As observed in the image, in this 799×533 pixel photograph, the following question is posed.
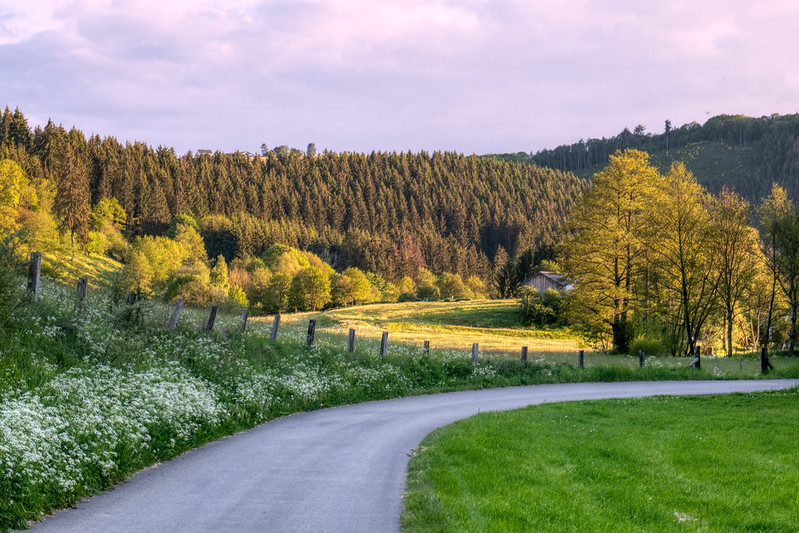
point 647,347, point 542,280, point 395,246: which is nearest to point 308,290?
point 542,280

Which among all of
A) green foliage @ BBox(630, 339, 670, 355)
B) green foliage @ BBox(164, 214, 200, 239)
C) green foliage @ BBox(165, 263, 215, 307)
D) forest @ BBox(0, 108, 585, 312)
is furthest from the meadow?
green foliage @ BBox(164, 214, 200, 239)

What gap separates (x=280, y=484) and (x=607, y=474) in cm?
513

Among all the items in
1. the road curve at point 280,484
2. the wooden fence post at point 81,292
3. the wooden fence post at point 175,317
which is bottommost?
the road curve at point 280,484

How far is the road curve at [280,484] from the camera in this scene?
26.0 ft

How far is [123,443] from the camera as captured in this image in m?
10.6

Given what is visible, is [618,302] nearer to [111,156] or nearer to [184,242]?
[184,242]

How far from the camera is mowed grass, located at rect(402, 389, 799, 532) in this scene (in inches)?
315

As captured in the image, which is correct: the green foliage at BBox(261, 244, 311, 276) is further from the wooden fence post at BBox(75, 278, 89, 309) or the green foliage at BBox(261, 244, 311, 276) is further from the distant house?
the wooden fence post at BBox(75, 278, 89, 309)

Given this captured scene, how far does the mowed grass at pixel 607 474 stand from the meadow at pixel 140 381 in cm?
457

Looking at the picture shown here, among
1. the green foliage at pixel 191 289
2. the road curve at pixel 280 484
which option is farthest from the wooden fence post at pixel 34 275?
the green foliage at pixel 191 289

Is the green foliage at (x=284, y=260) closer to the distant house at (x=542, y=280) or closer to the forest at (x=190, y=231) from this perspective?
the forest at (x=190, y=231)

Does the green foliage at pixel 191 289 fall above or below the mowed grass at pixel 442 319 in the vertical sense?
above

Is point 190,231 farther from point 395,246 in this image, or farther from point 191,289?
point 191,289

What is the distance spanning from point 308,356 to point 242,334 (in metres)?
2.39
